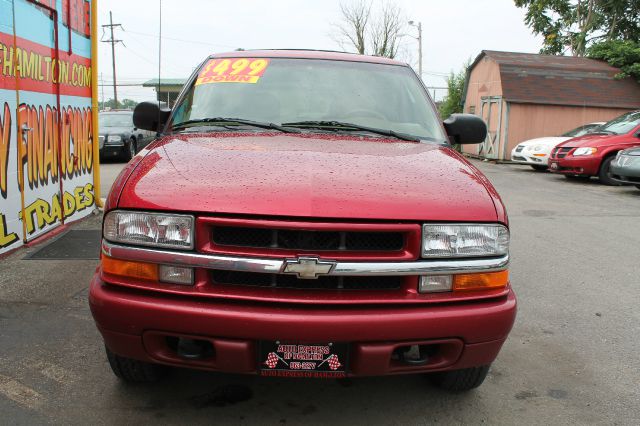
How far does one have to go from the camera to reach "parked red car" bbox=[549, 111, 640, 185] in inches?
498

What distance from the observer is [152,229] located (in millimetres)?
2262

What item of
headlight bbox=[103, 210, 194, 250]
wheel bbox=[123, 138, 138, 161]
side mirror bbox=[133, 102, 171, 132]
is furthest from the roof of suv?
wheel bbox=[123, 138, 138, 161]

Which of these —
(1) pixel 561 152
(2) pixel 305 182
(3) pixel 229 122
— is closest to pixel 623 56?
(1) pixel 561 152

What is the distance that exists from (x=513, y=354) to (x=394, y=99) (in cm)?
174

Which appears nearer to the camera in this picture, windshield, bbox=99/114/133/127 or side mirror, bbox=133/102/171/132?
side mirror, bbox=133/102/171/132

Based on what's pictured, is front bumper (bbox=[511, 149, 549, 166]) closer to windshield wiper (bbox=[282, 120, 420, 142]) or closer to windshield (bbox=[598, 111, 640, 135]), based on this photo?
windshield (bbox=[598, 111, 640, 135])

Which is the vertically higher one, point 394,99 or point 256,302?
point 394,99

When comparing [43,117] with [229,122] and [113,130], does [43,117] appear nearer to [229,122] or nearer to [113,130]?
[229,122]

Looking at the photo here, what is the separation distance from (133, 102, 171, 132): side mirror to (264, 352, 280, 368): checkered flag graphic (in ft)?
6.96

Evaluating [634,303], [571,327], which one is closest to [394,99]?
[571,327]

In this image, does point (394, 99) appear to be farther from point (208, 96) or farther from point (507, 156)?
point (507, 156)

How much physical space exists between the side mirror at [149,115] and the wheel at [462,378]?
2.39 meters

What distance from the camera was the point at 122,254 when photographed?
2287 mm

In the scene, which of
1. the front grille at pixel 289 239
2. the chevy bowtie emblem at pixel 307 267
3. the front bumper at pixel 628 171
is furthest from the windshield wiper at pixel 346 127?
the front bumper at pixel 628 171
